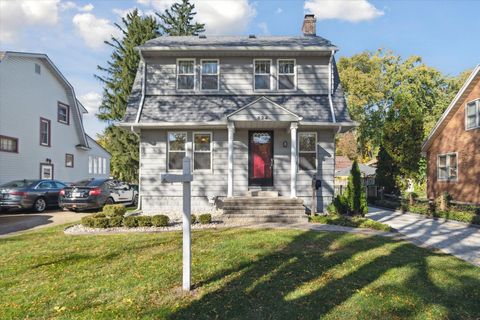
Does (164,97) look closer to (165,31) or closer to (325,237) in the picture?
(325,237)

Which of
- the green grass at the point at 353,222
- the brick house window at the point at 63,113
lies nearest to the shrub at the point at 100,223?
the green grass at the point at 353,222

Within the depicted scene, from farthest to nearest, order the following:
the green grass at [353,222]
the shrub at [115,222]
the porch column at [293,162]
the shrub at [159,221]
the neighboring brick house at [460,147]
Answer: the neighboring brick house at [460,147]
the porch column at [293,162]
the green grass at [353,222]
the shrub at [115,222]
the shrub at [159,221]

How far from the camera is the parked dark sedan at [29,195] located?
44.0ft

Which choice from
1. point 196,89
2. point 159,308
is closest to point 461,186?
point 196,89

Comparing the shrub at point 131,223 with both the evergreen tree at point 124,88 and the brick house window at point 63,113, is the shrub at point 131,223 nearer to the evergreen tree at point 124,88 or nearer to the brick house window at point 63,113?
the brick house window at point 63,113

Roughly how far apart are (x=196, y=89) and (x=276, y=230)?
7003 mm

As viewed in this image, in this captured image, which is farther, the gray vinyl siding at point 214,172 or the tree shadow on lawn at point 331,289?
the gray vinyl siding at point 214,172

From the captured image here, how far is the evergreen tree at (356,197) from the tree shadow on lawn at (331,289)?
15.1 ft

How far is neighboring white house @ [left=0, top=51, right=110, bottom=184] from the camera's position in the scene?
1689cm

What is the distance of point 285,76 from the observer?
13039 millimetres

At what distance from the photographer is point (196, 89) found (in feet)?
42.9

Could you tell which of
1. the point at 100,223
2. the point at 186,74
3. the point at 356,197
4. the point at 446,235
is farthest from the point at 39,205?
the point at 446,235

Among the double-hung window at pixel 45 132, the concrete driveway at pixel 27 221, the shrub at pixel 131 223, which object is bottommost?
the concrete driveway at pixel 27 221

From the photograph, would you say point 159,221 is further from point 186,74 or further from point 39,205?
point 39,205
